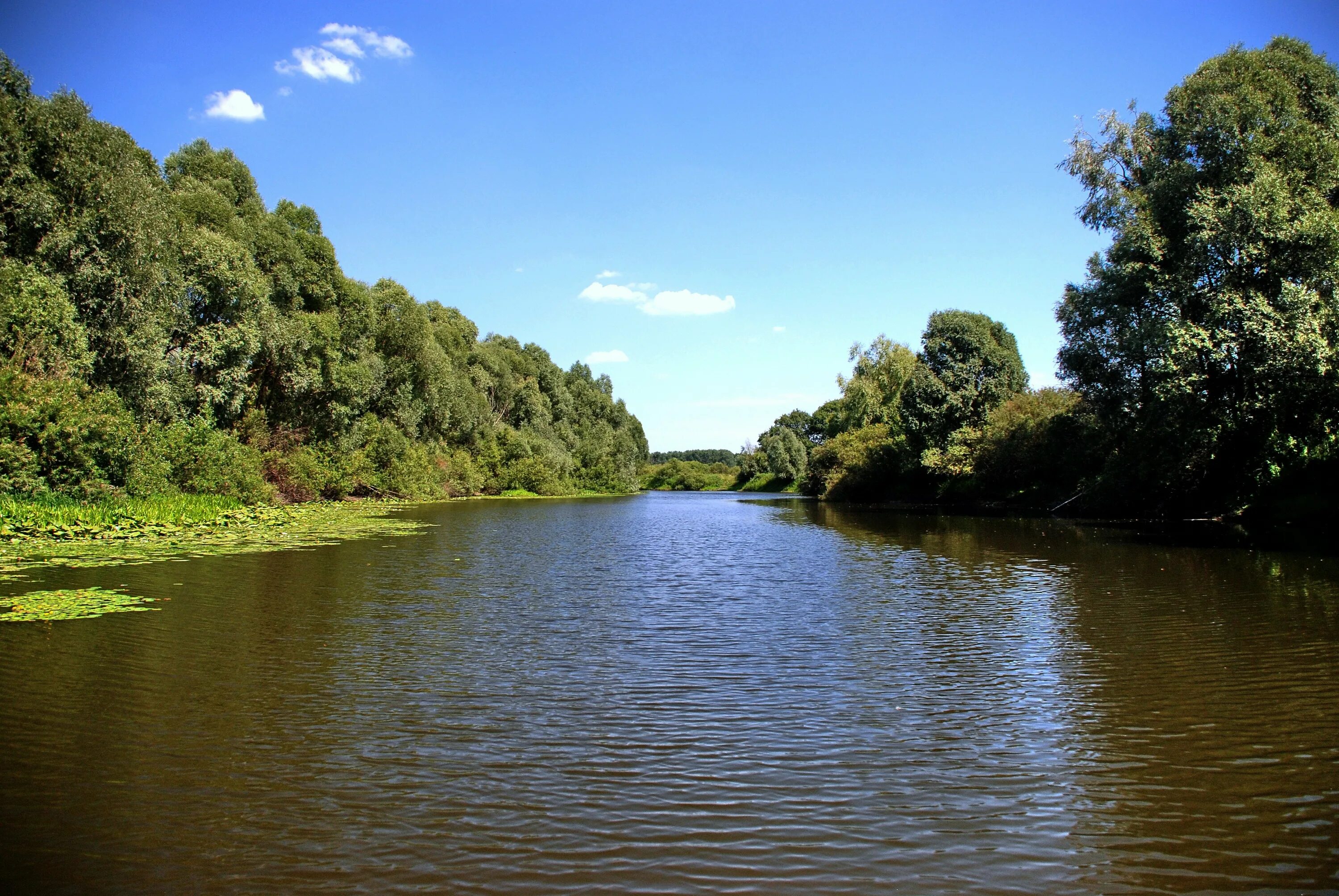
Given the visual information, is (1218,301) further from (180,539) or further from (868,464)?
(868,464)

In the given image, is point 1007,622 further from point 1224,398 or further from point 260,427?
point 260,427

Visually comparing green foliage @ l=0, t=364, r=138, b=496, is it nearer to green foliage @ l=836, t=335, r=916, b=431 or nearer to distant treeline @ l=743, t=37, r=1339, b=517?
distant treeline @ l=743, t=37, r=1339, b=517

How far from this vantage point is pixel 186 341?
3562 centimetres

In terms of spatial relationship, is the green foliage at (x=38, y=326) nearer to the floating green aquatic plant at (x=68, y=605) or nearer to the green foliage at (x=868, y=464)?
the floating green aquatic plant at (x=68, y=605)

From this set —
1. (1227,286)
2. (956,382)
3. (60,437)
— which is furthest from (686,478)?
(60,437)

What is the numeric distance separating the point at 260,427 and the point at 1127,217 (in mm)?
40904

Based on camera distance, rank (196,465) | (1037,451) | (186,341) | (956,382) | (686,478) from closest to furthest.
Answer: (196,465)
(186,341)
(1037,451)
(956,382)
(686,478)

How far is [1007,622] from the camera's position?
12977 millimetres

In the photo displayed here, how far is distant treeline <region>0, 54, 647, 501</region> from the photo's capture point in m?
24.1

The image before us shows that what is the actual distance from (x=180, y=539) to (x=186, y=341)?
16351 millimetres

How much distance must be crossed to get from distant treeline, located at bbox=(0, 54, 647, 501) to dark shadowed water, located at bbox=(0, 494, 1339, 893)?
11.6 m

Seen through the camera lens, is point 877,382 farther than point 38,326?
Yes

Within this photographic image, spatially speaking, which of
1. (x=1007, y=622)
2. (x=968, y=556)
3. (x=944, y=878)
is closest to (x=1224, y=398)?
(x=968, y=556)

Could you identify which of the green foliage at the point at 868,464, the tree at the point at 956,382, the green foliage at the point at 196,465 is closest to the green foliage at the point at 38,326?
the green foliage at the point at 196,465
